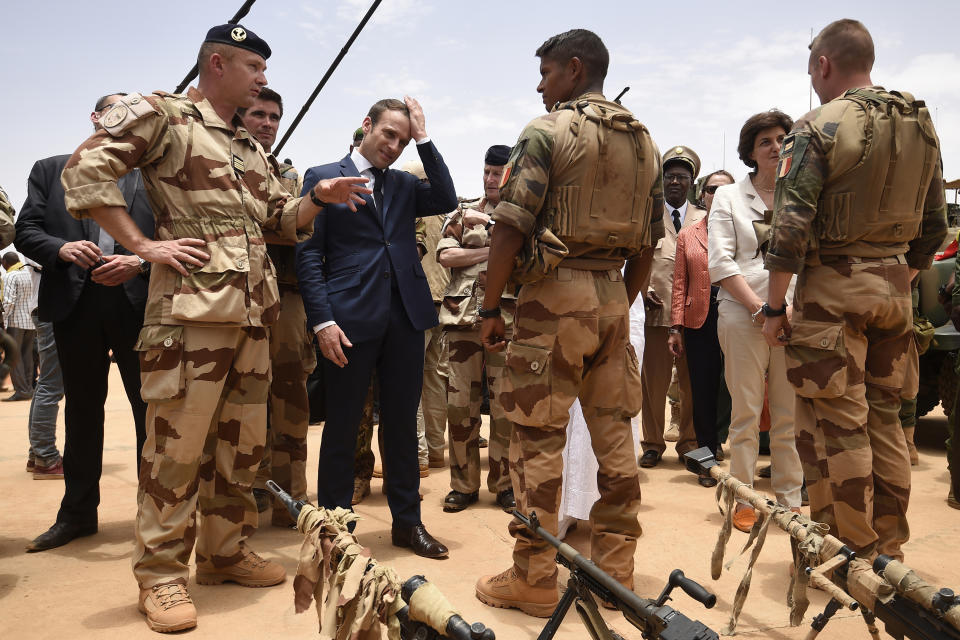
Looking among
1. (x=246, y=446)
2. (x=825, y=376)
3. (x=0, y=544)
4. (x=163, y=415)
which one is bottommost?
(x=0, y=544)

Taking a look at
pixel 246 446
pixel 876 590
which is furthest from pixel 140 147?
pixel 876 590

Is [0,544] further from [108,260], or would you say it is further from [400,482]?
[400,482]

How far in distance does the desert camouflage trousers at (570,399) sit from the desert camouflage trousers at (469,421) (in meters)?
1.62

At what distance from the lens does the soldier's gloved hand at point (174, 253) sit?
310 cm

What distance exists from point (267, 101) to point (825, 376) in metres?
3.58

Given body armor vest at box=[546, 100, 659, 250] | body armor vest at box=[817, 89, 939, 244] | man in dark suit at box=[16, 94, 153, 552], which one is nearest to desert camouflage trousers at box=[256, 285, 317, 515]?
man in dark suit at box=[16, 94, 153, 552]

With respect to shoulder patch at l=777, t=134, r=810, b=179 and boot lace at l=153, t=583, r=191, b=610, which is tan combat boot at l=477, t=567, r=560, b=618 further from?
shoulder patch at l=777, t=134, r=810, b=179

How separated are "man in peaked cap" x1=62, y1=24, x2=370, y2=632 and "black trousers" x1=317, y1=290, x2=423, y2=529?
0.43 metres

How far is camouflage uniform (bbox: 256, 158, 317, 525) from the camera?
440 centimetres

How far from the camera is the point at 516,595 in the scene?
333 cm

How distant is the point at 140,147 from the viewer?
3.09 meters

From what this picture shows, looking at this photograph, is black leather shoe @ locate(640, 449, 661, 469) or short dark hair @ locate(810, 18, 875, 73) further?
black leather shoe @ locate(640, 449, 661, 469)

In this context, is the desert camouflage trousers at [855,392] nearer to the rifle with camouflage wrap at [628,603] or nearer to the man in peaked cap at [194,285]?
the rifle with camouflage wrap at [628,603]

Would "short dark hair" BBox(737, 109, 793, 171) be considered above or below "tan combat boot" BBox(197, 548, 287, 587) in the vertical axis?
above
